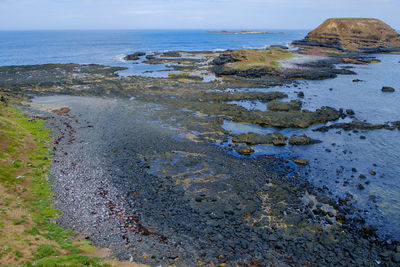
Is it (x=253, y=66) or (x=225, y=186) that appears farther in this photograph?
(x=253, y=66)

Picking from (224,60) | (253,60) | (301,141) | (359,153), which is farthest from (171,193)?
(224,60)

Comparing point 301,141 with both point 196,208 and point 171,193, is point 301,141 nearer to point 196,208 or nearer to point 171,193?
point 196,208

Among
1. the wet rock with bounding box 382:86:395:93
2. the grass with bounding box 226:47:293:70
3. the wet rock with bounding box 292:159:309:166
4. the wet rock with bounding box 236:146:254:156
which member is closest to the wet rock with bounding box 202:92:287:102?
the wet rock with bounding box 236:146:254:156

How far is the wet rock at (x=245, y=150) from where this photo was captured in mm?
32219

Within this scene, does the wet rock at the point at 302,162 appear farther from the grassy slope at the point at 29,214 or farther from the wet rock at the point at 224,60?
the wet rock at the point at 224,60

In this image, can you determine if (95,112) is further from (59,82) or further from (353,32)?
(353,32)

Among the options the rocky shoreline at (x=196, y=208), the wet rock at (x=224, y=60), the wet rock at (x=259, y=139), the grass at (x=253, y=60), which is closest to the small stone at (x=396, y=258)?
the rocky shoreline at (x=196, y=208)

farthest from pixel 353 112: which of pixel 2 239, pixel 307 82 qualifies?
pixel 2 239

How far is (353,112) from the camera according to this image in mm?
47375

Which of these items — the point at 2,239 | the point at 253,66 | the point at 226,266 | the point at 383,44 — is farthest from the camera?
the point at 383,44

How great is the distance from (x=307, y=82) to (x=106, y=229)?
70025mm

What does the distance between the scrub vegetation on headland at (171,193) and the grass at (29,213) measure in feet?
0.30

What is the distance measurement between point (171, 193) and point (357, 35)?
17496 centimetres

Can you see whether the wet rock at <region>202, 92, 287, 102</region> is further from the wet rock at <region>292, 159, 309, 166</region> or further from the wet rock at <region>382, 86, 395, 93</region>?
the wet rock at <region>382, 86, 395, 93</region>
